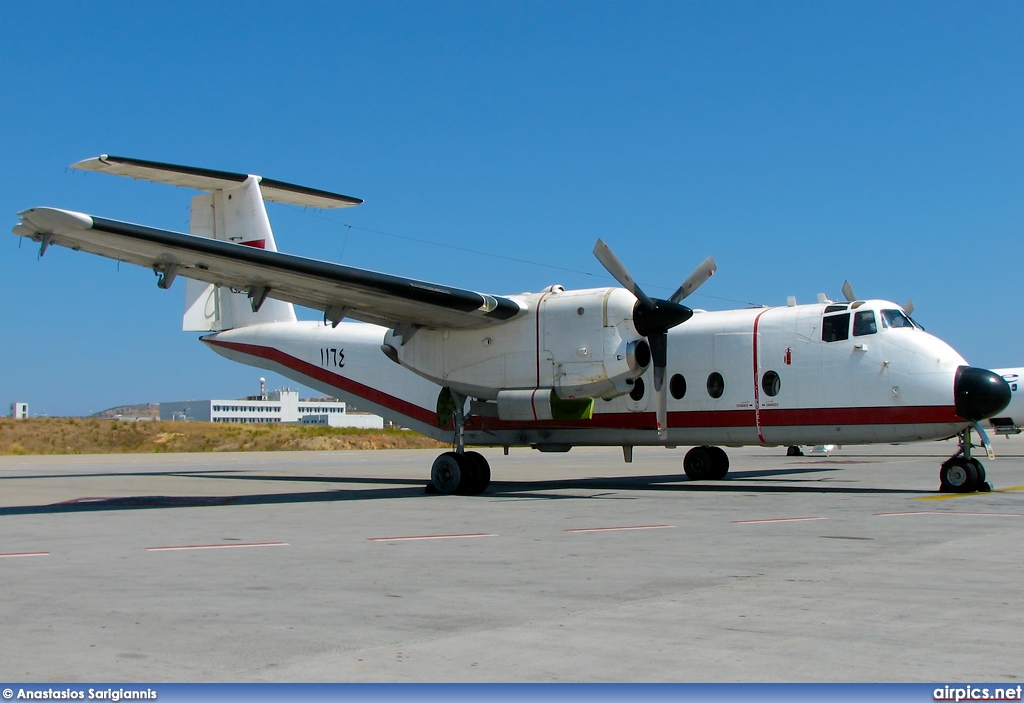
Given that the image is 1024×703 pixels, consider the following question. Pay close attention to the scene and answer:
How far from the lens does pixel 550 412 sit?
16.5 m

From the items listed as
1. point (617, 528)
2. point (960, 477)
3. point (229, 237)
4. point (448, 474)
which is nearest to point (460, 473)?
point (448, 474)

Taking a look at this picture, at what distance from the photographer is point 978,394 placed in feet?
49.9

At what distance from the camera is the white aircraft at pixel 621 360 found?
50.8 feet

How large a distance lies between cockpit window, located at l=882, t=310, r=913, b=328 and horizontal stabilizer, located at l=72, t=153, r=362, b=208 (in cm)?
1200

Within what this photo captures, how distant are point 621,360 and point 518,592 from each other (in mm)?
9445

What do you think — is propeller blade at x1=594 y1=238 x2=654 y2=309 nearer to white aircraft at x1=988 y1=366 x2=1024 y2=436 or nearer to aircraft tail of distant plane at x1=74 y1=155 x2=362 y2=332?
aircraft tail of distant plane at x1=74 y1=155 x2=362 y2=332

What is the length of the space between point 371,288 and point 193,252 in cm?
279

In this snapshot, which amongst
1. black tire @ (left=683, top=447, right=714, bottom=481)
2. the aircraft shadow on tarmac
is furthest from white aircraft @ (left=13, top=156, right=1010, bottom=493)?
black tire @ (left=683, top=447, right=714, bottom=481)

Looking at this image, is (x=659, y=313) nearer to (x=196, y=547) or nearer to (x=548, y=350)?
(x=548, y=350)

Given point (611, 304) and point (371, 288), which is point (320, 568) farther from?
point (611, 304)

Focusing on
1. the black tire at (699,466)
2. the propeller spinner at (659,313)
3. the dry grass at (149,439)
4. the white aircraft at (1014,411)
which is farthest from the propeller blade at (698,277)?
the dry grass at (149,439)

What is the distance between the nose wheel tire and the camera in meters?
15.8

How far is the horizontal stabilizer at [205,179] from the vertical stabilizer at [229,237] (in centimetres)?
34

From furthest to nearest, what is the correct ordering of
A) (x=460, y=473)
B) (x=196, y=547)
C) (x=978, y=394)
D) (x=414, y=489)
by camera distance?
1. (x=414, y=489)
2. (x=460, y=473)
3. (x=978, y=394)
4. (x=196, y=547)
